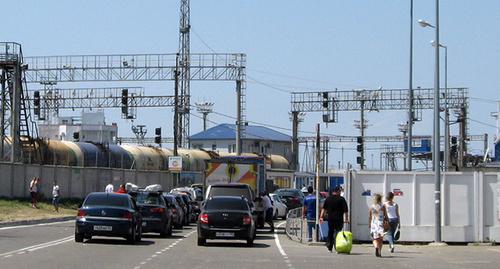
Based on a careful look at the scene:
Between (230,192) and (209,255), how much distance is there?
363 inches

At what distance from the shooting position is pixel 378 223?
65.4ft

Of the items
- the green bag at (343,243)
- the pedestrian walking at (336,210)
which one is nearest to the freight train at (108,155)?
the pedestrian walking at (336,210)

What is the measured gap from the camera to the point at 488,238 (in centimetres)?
2412

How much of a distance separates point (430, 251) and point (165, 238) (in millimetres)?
9168

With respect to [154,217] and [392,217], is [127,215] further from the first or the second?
[392,217]

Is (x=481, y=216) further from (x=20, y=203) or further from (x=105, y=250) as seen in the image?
(x=20, y=203)

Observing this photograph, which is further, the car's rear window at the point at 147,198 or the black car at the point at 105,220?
the car's rear window at the point at 147,198

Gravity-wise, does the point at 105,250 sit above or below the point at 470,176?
below

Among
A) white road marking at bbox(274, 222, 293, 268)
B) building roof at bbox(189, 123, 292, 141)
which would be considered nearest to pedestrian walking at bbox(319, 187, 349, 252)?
white road marking at bbox(274, 222, 293, 268)

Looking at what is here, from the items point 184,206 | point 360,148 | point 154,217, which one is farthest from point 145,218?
point 360,148

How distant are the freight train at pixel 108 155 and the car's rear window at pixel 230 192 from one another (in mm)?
Answer: 15043

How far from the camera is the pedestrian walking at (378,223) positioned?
19.9m

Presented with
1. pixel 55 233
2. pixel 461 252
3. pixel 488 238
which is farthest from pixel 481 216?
pixel 55 233

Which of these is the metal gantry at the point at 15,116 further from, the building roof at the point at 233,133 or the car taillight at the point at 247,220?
the building roof at the point at 233,133
